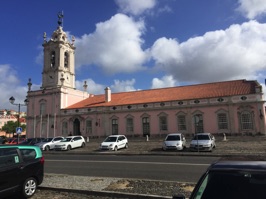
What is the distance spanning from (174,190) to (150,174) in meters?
3.56

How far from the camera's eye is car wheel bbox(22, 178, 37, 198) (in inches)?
305

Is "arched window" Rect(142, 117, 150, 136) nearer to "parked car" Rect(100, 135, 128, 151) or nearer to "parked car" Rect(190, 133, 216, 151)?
"parked car" Rect(100, 135, 128, 151)

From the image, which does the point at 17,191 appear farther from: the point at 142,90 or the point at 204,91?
the point at 142,90

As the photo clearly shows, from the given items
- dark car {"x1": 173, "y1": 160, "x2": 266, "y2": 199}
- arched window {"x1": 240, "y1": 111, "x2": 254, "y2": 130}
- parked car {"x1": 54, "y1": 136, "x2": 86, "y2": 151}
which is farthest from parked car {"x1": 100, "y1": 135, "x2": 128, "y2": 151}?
dark car {"x1": 173, "y1": 160, "x2": 266, "y2": 199}

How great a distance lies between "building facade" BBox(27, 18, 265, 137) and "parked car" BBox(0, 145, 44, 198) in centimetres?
2149

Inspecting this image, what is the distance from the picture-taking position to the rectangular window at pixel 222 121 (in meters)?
34.5

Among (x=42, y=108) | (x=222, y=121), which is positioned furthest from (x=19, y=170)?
(x=42, y=108)

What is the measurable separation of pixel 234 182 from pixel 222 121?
33280 mm

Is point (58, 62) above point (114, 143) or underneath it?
above

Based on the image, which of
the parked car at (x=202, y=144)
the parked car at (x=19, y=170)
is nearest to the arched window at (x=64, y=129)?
the parked car at (x=202, y=144)

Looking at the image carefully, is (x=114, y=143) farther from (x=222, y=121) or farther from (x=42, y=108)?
(x=42, y=108)

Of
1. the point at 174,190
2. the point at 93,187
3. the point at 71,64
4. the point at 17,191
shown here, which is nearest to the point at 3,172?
the point at 17,191

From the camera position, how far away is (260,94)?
32812 mm

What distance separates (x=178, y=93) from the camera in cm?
4009
